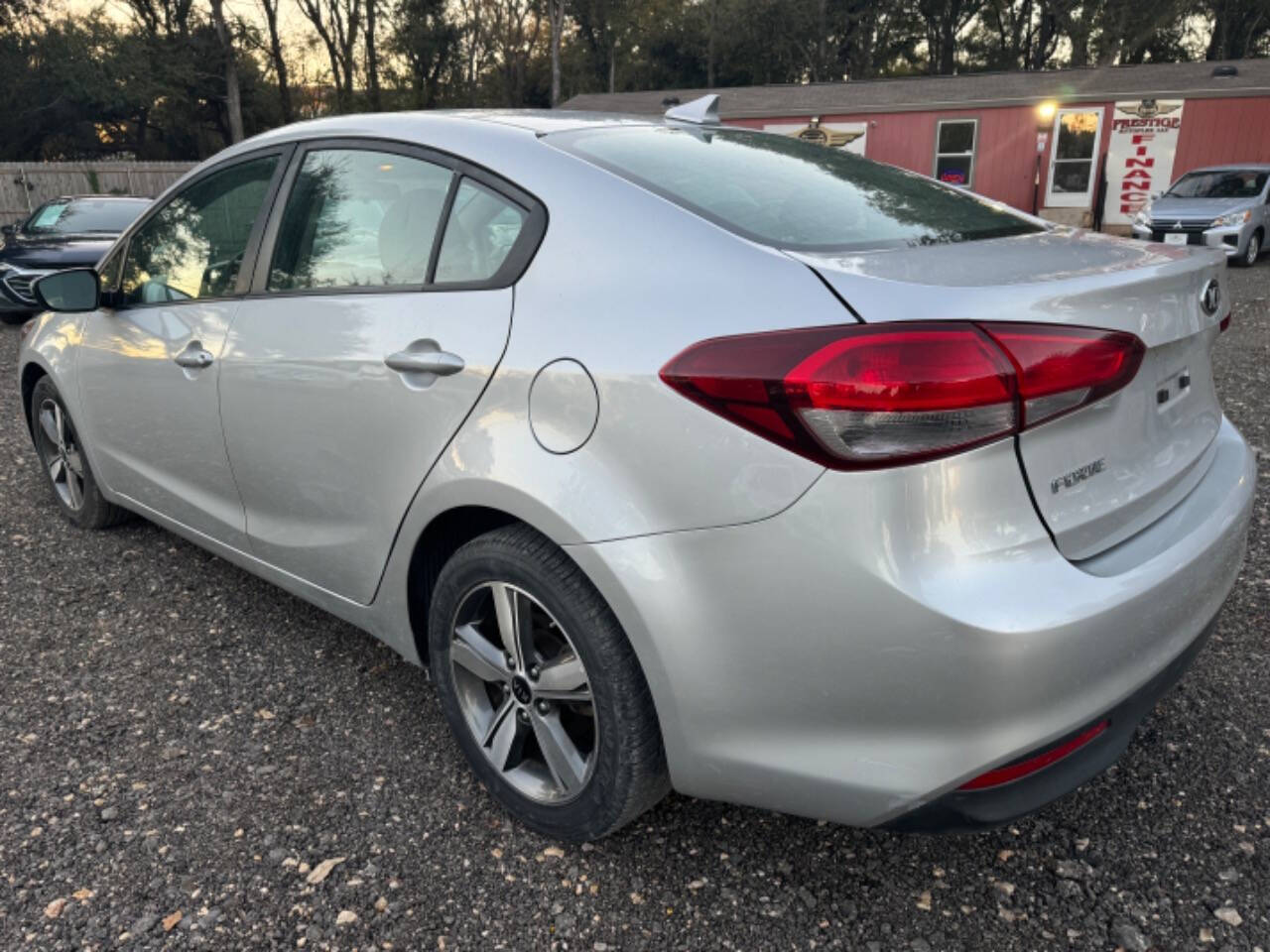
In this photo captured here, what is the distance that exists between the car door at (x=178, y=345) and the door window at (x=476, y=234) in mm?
819

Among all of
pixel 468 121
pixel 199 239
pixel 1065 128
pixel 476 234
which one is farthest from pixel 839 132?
pixel 476 234

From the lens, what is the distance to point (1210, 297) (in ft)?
6.50

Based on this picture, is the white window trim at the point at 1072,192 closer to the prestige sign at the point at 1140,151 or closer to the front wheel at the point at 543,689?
the prestige sign at the point at 1140,151

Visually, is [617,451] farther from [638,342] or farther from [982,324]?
[982,324]

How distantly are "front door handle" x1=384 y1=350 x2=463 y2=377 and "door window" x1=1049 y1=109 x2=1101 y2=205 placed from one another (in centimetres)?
2197

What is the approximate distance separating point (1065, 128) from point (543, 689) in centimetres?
2251

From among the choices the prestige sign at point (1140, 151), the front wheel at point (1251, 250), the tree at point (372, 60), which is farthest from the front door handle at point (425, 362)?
the tree at point (372, 60)

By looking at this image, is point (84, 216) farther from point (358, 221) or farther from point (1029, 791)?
point (1029, 791)

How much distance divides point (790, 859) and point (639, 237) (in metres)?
1.38

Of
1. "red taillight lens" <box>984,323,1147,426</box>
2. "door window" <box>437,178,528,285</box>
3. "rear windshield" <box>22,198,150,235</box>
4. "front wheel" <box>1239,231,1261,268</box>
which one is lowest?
"front wheel" <box>1239,231,1261,268</box>

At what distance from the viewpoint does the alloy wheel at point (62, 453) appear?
3.89m

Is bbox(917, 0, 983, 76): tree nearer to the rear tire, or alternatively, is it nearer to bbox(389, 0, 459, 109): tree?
bbox(389, 0, 459, 109): tree

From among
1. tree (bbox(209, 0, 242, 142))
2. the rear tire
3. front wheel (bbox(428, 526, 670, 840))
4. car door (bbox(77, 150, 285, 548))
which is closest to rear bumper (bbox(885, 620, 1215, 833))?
front wheel (bbox(428, 526, 670, 840))

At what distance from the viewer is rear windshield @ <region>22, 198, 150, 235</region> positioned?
10.9 m
